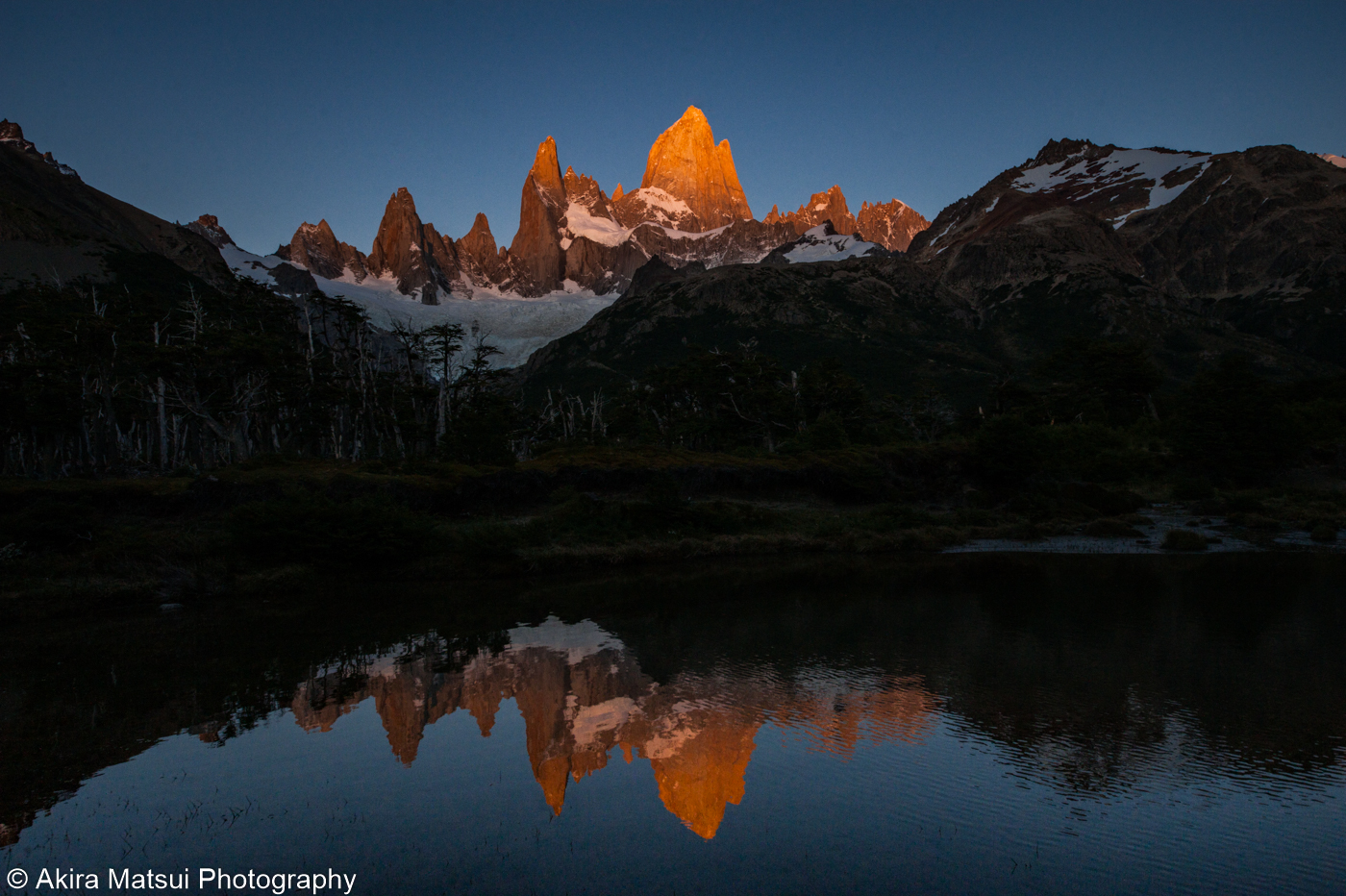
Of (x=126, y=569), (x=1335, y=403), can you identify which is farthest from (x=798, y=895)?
(x=1335, y=403)

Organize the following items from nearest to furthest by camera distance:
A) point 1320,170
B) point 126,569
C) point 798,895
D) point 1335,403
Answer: point 798,895 → point 126,569 → point 1335,403 → point 1320,170

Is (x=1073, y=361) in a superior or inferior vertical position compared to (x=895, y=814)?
superior

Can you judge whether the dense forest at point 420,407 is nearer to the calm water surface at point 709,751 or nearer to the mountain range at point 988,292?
the calm water surface at point 709,751

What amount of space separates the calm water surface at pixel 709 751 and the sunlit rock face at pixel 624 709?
2.9 inches

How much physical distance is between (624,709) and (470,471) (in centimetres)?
2778

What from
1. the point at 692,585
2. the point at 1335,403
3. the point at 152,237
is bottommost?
the point at 692,585

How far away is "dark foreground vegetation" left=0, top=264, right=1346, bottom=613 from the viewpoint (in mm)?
28156

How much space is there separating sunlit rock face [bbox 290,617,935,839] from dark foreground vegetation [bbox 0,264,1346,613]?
14302 mm

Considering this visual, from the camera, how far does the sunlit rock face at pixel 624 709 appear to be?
10.3m

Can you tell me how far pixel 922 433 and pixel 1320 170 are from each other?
650ft

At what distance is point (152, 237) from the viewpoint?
5778 inches

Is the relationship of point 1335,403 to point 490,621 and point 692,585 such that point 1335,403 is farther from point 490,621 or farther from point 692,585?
point 490,621

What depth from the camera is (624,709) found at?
43.1 feet

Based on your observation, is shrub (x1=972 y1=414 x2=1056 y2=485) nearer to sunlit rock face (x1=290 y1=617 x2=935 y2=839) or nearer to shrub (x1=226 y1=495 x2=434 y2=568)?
shrub (x1=226 y1=495 x2=434 y2=568)
